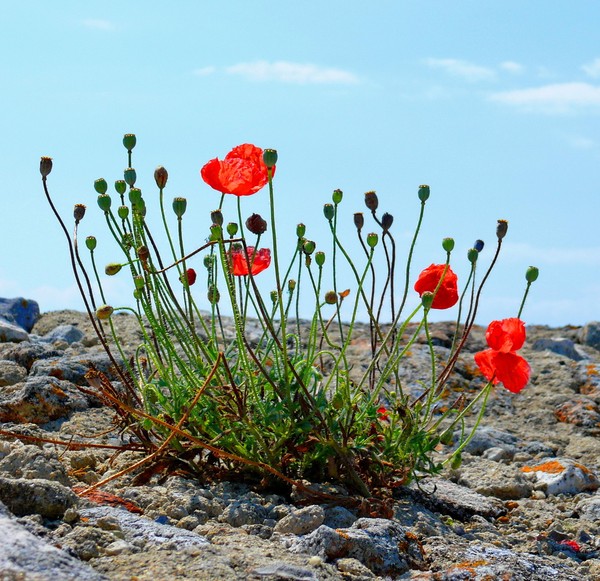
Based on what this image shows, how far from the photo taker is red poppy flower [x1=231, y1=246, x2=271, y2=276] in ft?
9.90

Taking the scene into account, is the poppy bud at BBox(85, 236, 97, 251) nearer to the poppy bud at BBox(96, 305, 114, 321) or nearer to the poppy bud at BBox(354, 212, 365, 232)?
the poppy bud at BBox(96, 305, 114, 321)

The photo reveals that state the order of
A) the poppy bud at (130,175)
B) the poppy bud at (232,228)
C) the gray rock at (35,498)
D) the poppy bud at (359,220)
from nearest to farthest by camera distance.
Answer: the gray rock at (35,498), the poppy bud at (232,228), the poppy bud at (130,175), the poppy bud at (359,220)

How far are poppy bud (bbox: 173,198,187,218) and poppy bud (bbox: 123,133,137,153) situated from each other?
301 mm

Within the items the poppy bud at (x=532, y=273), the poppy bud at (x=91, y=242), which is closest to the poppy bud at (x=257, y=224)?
the poppy bud at (x=91, y=242)

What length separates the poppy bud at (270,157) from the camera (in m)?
2.66

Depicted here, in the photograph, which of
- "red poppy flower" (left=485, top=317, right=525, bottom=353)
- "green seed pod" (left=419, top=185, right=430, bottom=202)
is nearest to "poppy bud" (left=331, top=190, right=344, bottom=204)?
"green seed pod" (left=419, top=185, right=430, bottom=202)

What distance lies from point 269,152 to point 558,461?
235 cm

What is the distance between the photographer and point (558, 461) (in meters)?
4.20

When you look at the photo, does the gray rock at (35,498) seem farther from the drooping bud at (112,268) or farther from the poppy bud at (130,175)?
the poppy bud at (130,175)

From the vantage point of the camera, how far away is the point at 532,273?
125 inches

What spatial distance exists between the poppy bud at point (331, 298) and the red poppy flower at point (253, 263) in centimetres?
25

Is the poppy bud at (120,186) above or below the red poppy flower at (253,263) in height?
above

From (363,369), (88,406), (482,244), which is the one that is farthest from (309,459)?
(363,369)

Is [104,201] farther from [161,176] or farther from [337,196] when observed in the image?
[337,196]
